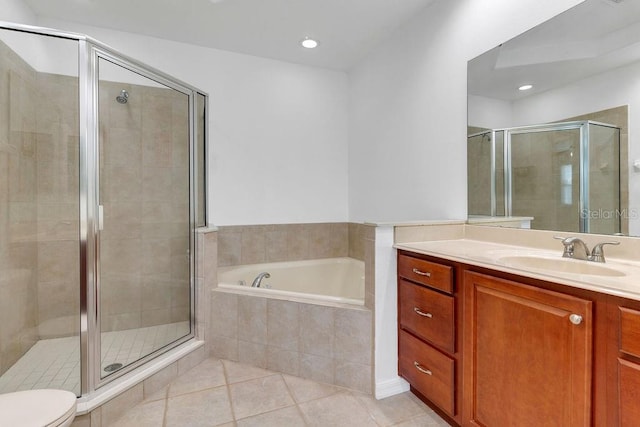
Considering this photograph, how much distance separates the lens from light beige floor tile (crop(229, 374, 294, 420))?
5.36 feet

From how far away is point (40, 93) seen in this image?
6.22 ft

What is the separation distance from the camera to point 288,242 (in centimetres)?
297

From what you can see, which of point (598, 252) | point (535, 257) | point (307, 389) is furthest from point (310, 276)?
point (598, 252)

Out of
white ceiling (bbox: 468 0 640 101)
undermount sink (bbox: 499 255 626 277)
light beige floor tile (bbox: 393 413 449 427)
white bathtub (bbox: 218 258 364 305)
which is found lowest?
light beige floor tile (bbox: 393 413 449 427)

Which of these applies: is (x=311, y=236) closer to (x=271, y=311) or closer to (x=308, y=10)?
(x=271, y=311)

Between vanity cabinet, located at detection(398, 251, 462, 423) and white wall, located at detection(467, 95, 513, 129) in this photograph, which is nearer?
vanity cabinet, located at detection(398, 251, 462, 423)

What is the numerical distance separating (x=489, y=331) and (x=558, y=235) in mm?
635

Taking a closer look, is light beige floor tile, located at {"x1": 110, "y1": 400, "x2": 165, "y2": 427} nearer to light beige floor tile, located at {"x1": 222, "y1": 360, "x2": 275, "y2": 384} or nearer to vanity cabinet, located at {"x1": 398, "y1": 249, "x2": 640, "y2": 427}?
light beige floor tile, located at {"x1": 222, "y1": 360, "x2": 275, "y2": 384}

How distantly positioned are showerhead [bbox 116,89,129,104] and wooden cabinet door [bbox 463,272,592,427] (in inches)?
91.4

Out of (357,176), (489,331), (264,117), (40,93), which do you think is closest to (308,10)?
(264,117)

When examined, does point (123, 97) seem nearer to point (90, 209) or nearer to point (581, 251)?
point (90, 209)

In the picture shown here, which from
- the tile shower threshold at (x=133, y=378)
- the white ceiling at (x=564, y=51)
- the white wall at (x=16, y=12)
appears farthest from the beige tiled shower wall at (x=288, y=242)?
the white wall at (x=16, y=12)

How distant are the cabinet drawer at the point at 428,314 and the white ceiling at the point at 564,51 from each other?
46.0 inches

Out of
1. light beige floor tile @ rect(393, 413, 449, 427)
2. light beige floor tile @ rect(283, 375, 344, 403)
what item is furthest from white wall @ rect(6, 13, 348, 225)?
light beige floor tile @ rect(393, 413, 449, 427)
